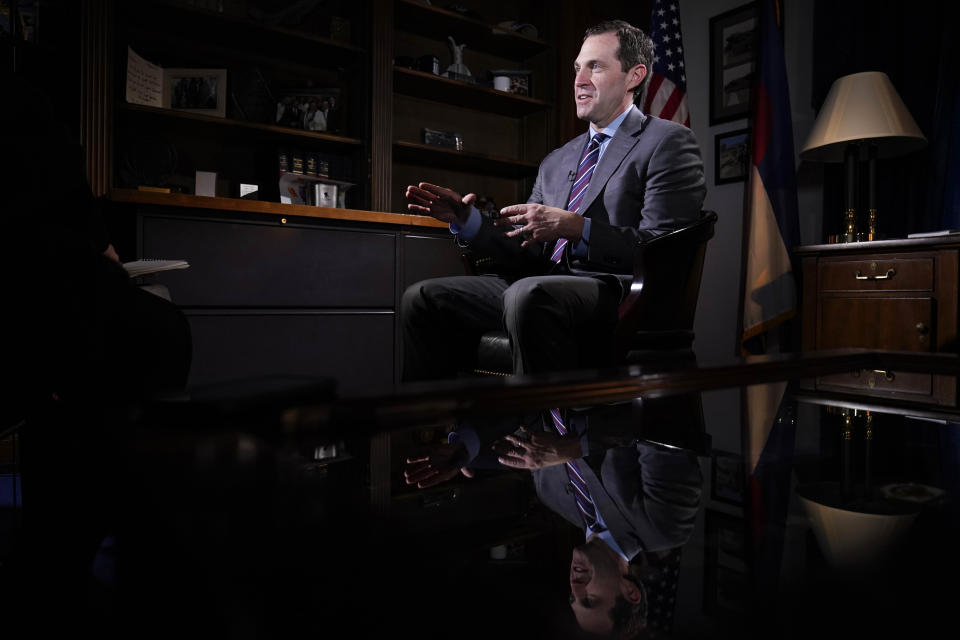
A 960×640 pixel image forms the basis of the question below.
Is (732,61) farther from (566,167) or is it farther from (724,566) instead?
(724,566)

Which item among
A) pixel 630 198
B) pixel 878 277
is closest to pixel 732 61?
pixel 878 277

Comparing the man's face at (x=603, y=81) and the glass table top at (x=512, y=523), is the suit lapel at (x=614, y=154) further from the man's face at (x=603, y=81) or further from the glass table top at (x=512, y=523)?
the glass table top at (x=512, y=523)

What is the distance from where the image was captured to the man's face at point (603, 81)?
1793 mm

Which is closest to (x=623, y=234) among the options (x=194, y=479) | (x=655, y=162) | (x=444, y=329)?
(x=655, y=162)

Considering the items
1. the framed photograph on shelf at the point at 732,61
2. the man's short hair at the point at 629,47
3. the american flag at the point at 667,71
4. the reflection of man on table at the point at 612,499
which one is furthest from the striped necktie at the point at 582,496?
the framed photograph on shelf at the point at 732,61

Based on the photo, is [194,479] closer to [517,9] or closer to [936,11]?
[936,11]

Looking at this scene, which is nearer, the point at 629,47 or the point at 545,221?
the point at 545,221

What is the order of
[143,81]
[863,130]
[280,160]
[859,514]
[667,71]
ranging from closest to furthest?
[859,514]
[863,130]
[143,81]
[280,160]
[667,71]

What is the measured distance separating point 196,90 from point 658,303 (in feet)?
7.07

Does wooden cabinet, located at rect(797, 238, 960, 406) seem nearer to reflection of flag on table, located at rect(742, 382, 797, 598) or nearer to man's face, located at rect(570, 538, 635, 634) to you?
reflection of flag on table, located at rect(742, 382, 797, 598)

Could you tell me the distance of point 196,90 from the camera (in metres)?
2.50

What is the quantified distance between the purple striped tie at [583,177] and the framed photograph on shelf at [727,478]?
3.66 ft

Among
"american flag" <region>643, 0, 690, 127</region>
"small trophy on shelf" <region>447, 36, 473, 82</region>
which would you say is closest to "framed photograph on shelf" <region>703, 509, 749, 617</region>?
"american flag" <region>643, 0, 690, 127</region>

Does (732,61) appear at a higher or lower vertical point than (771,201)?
higher
